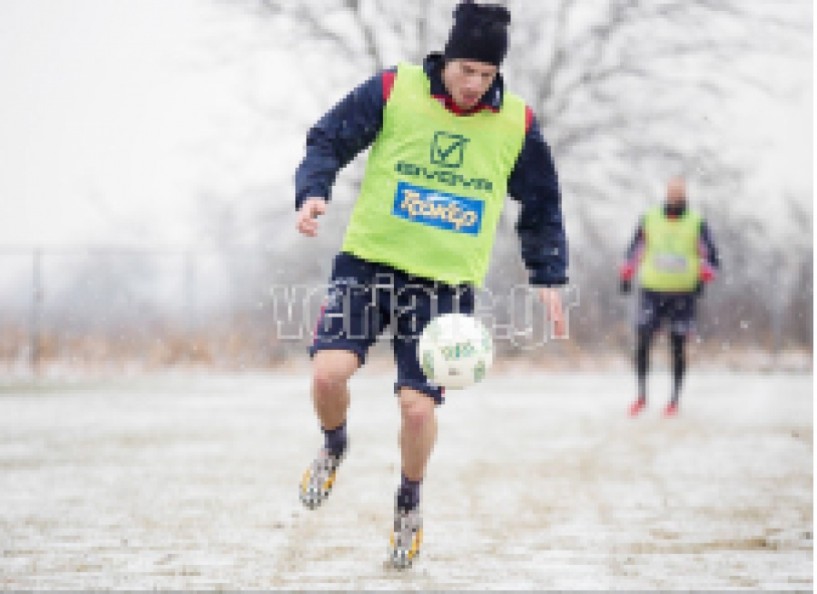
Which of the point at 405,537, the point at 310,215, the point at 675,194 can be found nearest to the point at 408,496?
the point at 405,537

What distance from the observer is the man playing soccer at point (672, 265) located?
40.1 feet

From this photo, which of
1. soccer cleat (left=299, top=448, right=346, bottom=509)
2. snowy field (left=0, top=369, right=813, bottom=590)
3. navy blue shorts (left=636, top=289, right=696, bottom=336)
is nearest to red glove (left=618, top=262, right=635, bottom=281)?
navy blue shorts (left=636, top=289, right=696, bottom=336)

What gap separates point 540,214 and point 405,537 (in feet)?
4.81

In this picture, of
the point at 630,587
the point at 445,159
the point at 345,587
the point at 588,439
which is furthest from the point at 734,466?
the point at 445,159

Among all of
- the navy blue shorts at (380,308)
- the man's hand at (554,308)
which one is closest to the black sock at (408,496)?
the navy blue shorts at (380,308)

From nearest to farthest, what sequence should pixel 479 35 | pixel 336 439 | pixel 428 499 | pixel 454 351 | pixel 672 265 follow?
pixel 479 35
pixel 454 351
pixel 336 439
pixel 428 499
pixel 672 265

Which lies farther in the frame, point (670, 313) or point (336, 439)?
point (670, 313)

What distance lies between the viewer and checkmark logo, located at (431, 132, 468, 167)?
498 centimetres

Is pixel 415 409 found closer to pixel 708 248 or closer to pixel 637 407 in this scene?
pixel 708 248

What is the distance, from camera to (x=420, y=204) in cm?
504

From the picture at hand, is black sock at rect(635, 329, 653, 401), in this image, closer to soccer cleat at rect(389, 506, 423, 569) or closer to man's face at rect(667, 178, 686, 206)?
man's face at rect(667, 178, 686, 206)

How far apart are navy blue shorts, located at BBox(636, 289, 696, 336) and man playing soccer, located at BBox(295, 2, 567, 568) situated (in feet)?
23.8

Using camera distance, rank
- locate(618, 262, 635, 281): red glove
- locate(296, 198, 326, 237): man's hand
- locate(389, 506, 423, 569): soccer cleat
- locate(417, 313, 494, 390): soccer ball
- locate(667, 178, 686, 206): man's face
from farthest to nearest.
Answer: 1. locate(667, 178, 686, 206): man's face
2. locate(618, 262, 635, 281): red glove
3. locate(389, 506, 423, 569): soccer cleat
4. locate(417, 313, 494, 390): soccer ball
5. locate(296, 198, 326, 237): man's hand

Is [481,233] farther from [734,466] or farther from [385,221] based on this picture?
[734,466]
